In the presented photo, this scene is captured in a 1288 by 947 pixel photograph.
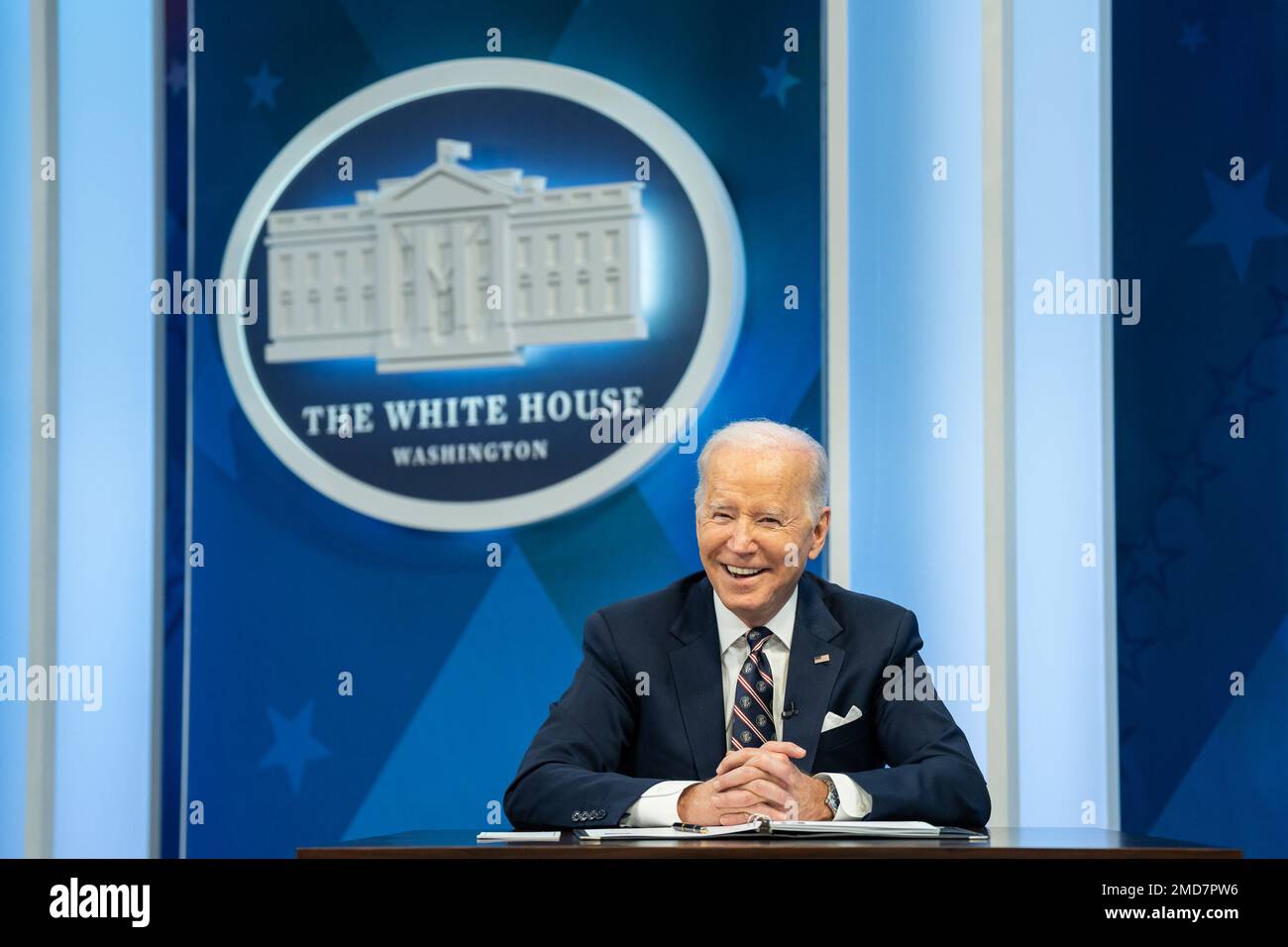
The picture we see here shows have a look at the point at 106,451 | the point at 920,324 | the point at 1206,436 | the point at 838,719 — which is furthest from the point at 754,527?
the point at 106,451

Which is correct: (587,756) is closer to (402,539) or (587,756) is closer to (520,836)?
(520,836)

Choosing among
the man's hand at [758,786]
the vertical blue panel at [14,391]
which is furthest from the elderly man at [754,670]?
the vertical blue panel at [14,391]

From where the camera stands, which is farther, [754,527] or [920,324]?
[920,324]

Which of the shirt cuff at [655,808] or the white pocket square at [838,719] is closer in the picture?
the shirt cuff at [655,808]

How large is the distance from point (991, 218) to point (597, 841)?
9.09 ft

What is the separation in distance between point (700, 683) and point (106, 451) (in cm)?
259

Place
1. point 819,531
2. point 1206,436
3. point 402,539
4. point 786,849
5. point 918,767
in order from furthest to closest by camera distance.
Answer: point 402,539
point 1206,436
point 819,531
point 918,767
point 786,849

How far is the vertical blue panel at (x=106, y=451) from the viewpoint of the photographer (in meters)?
5.00

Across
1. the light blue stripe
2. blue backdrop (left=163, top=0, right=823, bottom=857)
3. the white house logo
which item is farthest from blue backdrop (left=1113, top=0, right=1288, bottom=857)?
the white house logo

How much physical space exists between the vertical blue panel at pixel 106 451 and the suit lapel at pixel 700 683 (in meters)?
2.33

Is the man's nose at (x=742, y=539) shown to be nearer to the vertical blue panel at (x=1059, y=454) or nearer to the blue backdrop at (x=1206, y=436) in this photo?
the vertical blue panel at (x=1059, y=454)

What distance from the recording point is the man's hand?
9.05 feet

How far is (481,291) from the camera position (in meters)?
4.97

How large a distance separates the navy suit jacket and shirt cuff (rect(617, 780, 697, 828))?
0.88 ft
